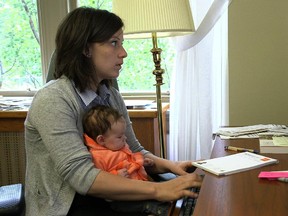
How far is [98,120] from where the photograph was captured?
1.17 m

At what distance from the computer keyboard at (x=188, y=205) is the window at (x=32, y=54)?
146 cm

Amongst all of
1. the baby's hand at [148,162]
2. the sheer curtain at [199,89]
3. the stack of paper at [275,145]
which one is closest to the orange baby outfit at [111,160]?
the baby's hand at [148,162]

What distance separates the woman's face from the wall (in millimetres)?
897

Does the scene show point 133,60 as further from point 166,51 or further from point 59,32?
point 59,32

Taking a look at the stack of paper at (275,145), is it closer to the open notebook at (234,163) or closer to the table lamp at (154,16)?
the open notebook at (234,163)

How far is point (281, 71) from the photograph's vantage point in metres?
1.92

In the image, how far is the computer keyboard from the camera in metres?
0.92

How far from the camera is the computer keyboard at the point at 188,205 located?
0.92 metres

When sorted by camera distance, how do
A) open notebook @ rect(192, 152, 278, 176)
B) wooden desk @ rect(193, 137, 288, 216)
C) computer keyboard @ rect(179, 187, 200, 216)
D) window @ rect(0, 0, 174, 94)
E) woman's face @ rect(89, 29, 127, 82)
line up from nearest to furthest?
wooden desk @ rect(193, 137, 288, 216) → computer keyboard @ rect(179, 187, 200, 216) → open notebook @ rect(192, 152, 278, 176) → woman's face @ rect(89, 29, 127, 82) → window @ rect(0, 0, 174, 94)

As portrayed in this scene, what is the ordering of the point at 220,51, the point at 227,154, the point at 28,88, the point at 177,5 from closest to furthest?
the point at 227,154
the point at 177,5
the point at 220,51
the point at 28,88

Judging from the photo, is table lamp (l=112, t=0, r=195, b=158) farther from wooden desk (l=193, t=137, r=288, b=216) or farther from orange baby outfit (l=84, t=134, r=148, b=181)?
wooden desk (l=193, t=137, r=288, b=216)

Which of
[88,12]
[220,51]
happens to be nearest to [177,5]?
[88,12]

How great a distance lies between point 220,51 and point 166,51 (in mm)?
457

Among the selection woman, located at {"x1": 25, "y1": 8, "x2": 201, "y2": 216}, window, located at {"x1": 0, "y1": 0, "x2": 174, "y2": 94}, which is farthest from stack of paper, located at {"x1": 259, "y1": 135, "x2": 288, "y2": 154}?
window, located at {"x1": 0, "y1": 0, "x2": 174, "y2": 94}
